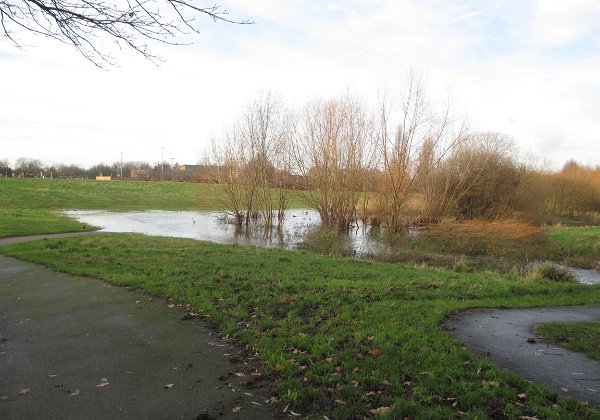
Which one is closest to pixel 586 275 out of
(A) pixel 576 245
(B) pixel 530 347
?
(A) pixel 576 245

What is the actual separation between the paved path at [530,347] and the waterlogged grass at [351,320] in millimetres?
324

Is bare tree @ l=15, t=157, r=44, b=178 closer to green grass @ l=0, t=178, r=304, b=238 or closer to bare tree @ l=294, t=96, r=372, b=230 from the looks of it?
green grass @ l=0, t=178, r=304, b=238

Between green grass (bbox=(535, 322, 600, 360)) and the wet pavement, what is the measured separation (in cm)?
431

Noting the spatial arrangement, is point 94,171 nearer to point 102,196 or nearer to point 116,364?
point 102,196

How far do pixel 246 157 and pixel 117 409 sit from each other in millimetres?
28723

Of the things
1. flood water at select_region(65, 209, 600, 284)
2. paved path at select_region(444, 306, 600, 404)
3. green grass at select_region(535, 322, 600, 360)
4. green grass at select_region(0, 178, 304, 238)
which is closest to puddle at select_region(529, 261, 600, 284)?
flood water at select_region(65, 209, 600, 284)

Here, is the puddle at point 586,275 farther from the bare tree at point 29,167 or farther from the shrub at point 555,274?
the bare tree at point 29,167

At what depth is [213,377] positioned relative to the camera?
5.25 meters

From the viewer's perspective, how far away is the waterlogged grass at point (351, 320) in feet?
14.7

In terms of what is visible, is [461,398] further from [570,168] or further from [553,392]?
[570,168]

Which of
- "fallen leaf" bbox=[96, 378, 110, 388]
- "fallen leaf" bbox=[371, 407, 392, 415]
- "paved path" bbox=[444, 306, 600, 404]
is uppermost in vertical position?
"paved path" bbox=[444, 306, 600, 404]

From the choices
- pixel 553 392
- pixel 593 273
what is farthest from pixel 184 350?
pixel 593 273

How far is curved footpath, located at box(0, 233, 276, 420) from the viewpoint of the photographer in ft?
14.9

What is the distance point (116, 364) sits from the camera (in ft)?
18.5
